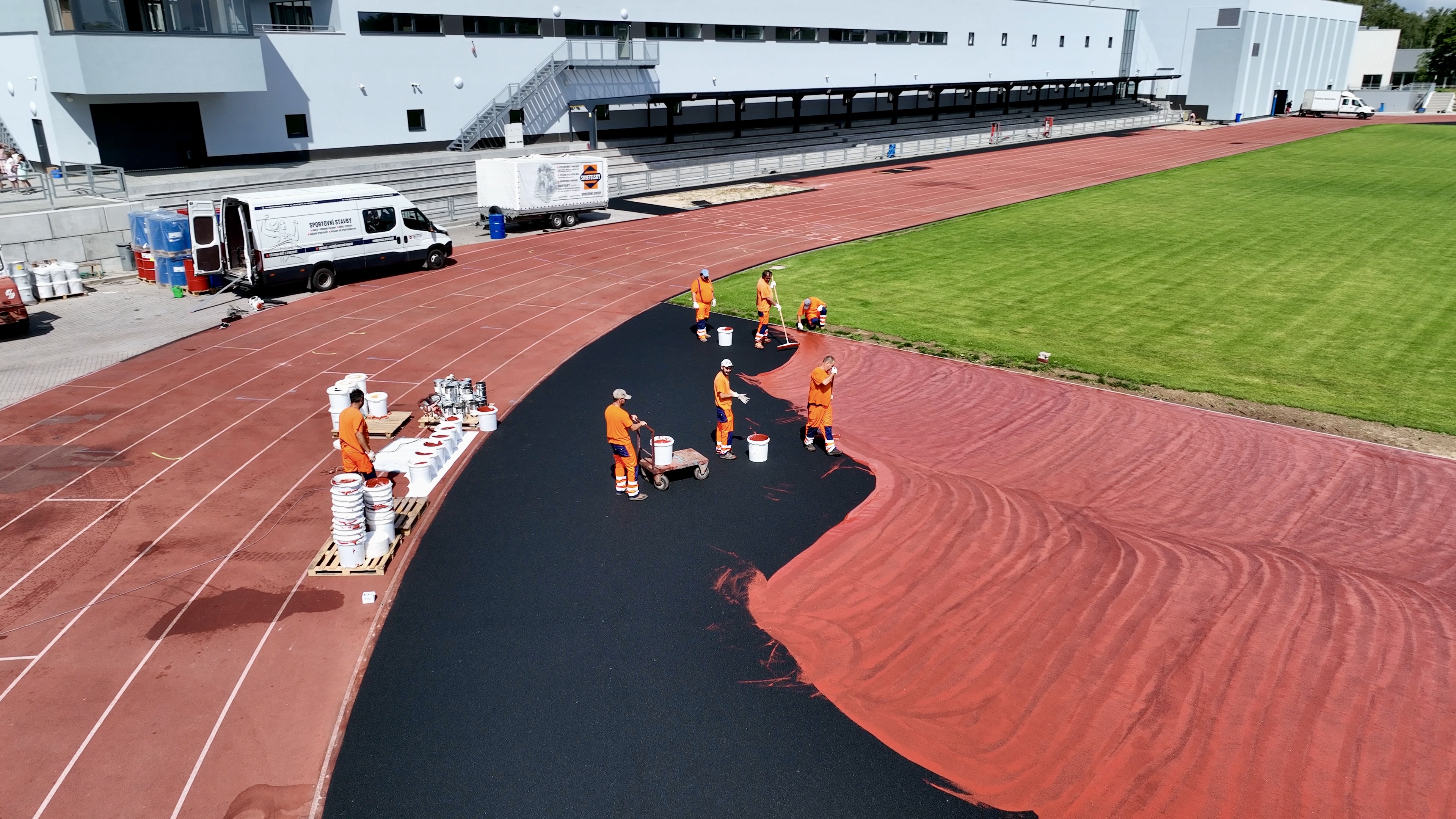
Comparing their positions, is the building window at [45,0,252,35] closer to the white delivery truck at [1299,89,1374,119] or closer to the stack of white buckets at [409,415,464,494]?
the stack of white buckets at [409,415,464,494]

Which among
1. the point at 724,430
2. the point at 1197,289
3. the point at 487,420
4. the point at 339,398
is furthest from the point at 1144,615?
the point at 1197,289

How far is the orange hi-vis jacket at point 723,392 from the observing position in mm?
14375

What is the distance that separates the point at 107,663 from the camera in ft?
32.4

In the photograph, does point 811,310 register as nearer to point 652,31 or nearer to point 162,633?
point 162,633

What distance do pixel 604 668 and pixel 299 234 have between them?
2025cm

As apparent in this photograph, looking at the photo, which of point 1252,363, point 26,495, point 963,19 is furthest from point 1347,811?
point 963,19

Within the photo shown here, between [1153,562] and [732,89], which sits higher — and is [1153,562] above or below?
below

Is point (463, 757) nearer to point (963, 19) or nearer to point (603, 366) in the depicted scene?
point (603, 366)

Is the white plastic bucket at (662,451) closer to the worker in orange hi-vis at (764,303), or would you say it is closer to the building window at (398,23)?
the worker in orange hi-vis at (764,303)

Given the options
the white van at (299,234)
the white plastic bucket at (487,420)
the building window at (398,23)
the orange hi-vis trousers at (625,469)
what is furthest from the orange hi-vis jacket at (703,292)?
the building window at (398,23)

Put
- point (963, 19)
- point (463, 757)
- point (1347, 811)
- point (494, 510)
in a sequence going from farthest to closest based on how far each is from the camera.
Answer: point (963, 19)
point (494, 510)
point (463, 757)
point (1347, 811)

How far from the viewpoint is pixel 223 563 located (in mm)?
11883

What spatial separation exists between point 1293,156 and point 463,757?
206 feet

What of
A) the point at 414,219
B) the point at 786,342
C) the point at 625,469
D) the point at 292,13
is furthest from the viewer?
the point at 292,13
